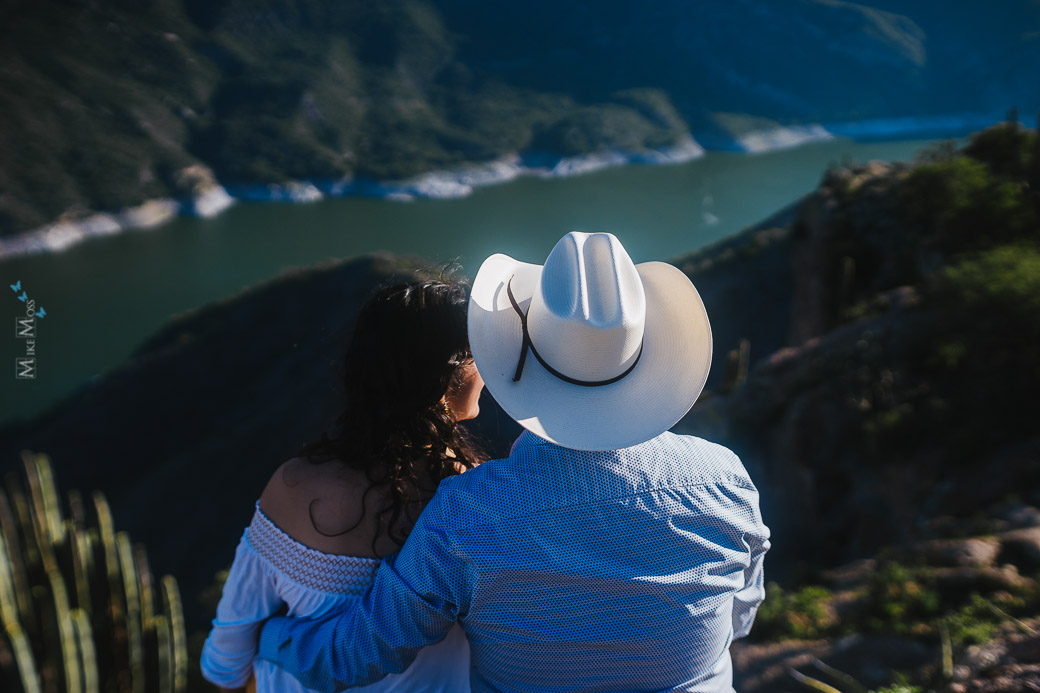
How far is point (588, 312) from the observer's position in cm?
132

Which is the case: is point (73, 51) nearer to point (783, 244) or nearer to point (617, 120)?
point (617, 120)

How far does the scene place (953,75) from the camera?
250ft

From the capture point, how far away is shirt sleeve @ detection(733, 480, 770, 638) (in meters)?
1.29

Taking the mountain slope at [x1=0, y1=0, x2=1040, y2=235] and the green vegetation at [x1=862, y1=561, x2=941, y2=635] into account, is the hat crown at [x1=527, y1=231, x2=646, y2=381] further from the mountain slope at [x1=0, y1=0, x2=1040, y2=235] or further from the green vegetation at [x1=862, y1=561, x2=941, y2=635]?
the mountain slope at [x1=0, y1=0, x2=1040, y2=235]

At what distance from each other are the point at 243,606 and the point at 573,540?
30.0 inches

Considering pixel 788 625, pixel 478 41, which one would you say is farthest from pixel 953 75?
pixel 788 625

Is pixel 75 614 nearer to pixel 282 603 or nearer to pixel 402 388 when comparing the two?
pixel 282 603

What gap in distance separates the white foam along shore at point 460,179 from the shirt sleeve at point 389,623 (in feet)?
147

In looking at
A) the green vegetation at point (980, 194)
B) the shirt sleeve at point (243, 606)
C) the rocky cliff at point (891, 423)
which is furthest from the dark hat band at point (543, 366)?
the green vegetation at point (980, 194)

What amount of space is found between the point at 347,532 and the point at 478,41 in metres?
97.2

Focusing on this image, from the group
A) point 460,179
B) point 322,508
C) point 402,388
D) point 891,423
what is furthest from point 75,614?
point 460,179

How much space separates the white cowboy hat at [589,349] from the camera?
1.30m

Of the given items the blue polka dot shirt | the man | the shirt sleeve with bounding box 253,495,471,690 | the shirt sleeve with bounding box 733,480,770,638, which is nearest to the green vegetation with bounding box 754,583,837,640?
the shirt sleeve with bounding box 733,480,770,638

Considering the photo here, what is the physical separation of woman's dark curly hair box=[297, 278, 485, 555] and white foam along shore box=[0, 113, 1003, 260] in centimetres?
4466
